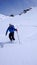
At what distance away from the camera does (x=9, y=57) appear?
8.73m

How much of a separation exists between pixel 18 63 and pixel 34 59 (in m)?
0.80

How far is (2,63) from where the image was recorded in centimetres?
795

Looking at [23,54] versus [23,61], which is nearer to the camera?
→ [23,61]

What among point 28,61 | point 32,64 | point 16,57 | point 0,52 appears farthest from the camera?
point 0,52

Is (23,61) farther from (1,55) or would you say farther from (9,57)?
(1,55)

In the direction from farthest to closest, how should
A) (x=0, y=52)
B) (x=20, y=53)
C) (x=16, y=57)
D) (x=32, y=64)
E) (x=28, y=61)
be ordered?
(x=0, y=52)
(x=20, y=53)
(x=16, y=57)
(x=28, y=61)
(x=32, y=64)

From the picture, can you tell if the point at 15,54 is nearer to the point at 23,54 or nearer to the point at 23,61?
the point at 23,54

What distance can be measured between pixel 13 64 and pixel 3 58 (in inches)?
46.8

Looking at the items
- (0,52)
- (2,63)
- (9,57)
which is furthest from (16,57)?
(0,52)

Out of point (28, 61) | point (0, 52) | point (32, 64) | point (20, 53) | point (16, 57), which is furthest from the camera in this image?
point (0, 52)

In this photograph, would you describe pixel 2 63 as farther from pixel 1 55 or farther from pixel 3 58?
pixel 1 55

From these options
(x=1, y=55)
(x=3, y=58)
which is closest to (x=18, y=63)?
(x=3, y=58)

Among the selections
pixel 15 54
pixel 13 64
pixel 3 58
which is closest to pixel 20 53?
pixel 15 54

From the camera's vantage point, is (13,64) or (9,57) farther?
(9,57)
